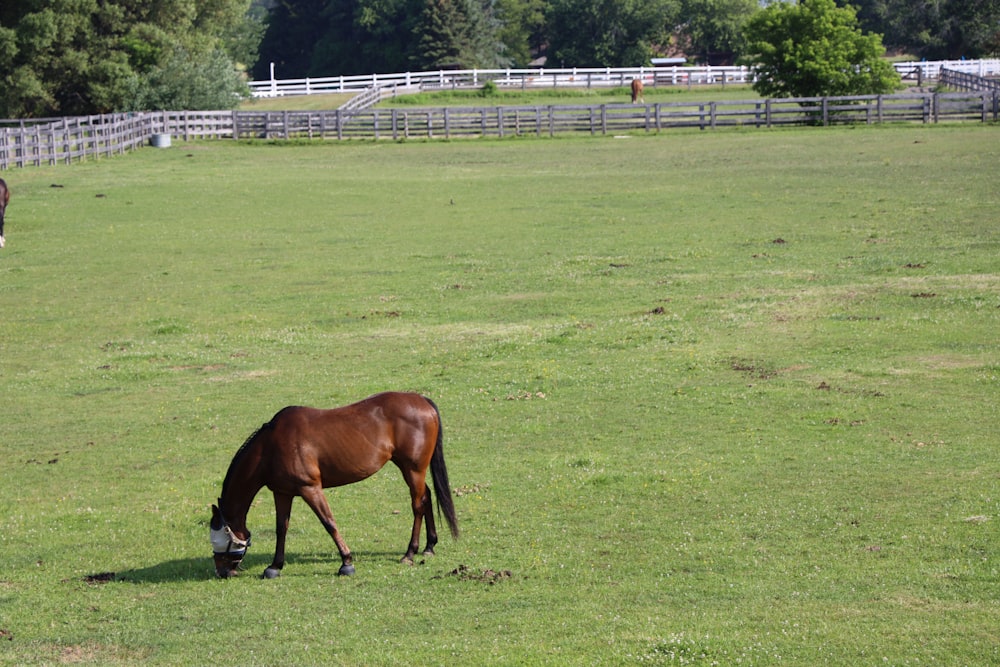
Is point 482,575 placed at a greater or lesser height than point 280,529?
lesser

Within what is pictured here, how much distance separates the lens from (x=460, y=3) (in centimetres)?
11094

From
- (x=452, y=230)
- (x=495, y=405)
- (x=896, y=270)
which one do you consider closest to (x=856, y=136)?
(x=452, y=230)

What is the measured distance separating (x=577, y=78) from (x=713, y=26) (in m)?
38.1

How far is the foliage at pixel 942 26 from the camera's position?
10600 cm

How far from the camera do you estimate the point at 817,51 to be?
6012 centimetres

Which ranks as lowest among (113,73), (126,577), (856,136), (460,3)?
(126,577)

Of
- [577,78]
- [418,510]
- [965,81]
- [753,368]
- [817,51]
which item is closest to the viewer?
[418,510]

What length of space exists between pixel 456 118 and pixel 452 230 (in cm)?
3267

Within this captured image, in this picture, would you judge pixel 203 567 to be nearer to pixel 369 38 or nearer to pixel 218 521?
pixel 218 521

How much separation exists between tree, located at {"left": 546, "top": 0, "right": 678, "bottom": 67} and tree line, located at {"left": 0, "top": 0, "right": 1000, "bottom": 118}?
14 centimetres

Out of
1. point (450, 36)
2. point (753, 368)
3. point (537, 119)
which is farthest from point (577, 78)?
point (753, 368)

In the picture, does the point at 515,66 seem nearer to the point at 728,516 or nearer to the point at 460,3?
the point at 460,3

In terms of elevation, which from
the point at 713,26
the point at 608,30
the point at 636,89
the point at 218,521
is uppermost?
the point at 713,26

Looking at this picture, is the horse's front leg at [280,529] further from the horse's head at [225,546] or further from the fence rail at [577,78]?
the fence rail at [577,78]
